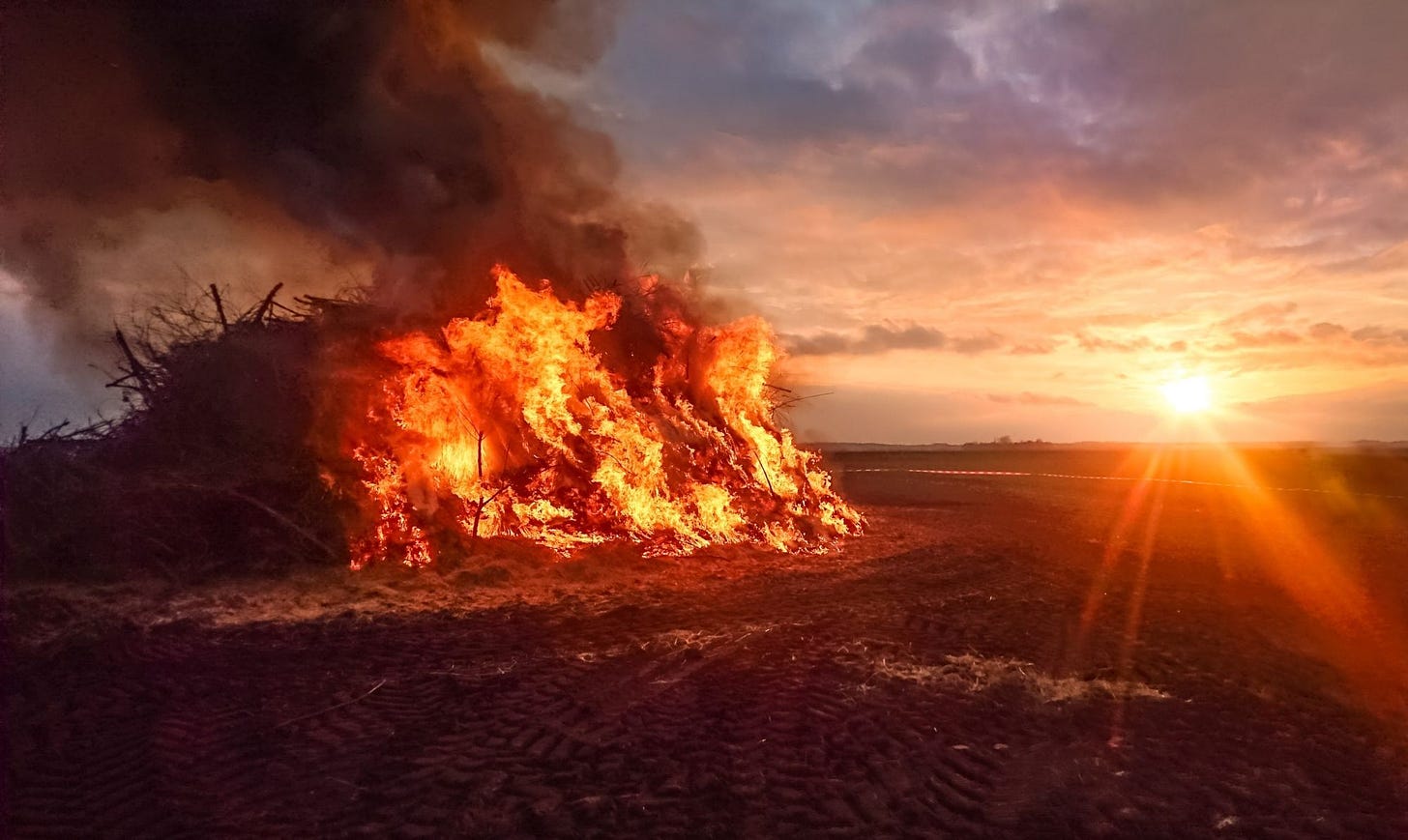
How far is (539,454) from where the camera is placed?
16.1 m

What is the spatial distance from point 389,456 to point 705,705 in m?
9.03

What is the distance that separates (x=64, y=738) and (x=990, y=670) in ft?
29.6

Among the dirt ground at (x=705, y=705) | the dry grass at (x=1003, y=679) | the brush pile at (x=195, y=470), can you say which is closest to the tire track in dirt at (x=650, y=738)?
the dirt ground at (x=705, y=705)

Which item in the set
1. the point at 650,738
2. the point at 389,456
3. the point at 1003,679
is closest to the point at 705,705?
the point at 650,738

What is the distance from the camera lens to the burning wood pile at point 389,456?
491 inches

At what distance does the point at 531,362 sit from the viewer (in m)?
15.6

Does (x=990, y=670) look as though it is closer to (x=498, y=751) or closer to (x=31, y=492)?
(x=498, y=751)

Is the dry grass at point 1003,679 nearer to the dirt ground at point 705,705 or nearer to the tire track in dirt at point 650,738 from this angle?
the dirt ground at point 705,705

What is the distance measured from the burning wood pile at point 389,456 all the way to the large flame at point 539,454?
1.5 inches

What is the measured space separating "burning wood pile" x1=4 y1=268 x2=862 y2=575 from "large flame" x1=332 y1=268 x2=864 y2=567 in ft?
0.12

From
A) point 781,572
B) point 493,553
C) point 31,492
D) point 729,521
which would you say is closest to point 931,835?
point 781,572

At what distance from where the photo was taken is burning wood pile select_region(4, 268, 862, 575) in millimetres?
12469

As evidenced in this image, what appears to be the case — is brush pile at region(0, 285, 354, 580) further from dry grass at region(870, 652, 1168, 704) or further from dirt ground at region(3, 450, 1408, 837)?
dry grass at region(870, 652, 1168, 704)

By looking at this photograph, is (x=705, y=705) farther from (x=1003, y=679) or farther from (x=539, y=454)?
(x=539, y=454)
